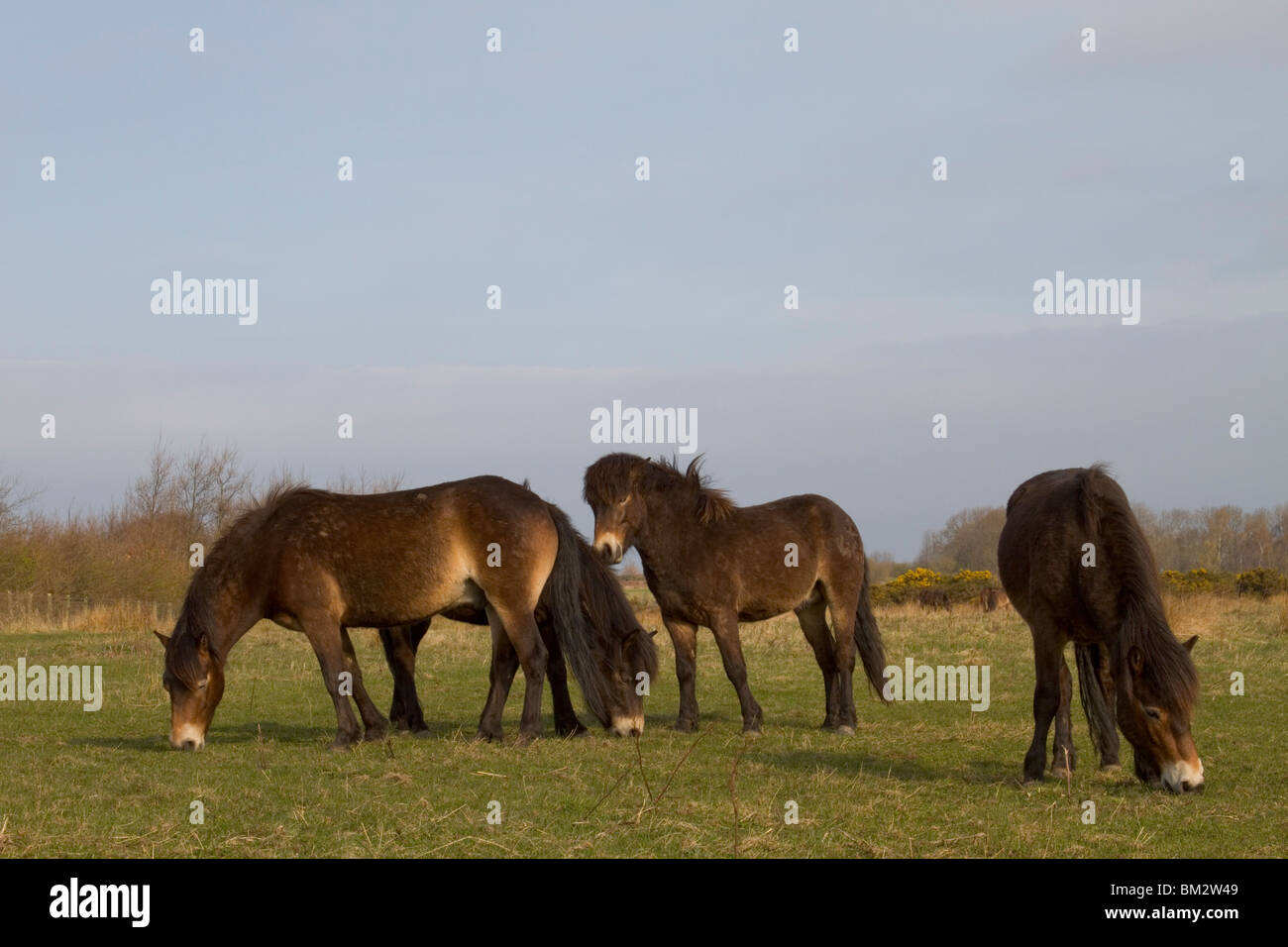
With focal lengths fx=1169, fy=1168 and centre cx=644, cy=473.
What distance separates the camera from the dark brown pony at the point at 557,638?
1095cm

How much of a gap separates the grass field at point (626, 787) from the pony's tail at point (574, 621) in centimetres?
48

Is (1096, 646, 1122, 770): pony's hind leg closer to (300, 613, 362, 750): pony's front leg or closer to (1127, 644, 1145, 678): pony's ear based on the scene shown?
(1127, 644, 1145, 678): pony's ear

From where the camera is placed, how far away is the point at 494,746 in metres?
10.1


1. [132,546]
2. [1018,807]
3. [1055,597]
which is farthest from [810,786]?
[132,546]

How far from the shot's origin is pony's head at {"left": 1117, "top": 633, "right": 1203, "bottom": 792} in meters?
7.30

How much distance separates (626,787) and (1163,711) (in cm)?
355

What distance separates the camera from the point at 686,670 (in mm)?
11758

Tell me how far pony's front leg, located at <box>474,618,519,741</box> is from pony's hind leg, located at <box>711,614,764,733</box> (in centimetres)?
201

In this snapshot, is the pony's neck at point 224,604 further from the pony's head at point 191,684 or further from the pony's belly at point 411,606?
the pony's belly at point 411,606

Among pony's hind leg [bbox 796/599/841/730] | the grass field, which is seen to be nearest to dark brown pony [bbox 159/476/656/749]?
the grass field

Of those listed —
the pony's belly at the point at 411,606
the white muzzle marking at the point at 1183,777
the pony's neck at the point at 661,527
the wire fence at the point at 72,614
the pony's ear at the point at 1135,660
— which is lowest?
the wire fence at the point at 72,614

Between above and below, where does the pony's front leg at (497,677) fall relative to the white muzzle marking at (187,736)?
above

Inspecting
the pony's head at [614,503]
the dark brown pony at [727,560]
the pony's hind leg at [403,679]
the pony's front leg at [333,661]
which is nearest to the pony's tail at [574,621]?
the pony's head at [614,503]
